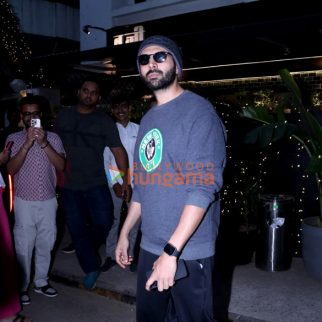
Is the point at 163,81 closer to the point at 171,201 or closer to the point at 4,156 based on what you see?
the point at 171,201

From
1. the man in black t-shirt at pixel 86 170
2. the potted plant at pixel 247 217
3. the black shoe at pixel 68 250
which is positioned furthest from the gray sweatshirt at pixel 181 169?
the black shoe at pixel 68 250

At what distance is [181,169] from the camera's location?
2402 mm

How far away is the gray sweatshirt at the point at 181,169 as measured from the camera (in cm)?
233

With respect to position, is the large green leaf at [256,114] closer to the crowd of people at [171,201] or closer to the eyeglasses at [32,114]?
the eyeglasses at [32,114]

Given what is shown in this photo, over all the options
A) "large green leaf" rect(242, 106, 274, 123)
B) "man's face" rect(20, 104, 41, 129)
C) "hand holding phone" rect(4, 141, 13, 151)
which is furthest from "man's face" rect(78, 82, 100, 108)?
"large green leaf" rect(242, 106, 274, 123)

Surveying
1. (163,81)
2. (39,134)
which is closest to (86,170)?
(39,134)

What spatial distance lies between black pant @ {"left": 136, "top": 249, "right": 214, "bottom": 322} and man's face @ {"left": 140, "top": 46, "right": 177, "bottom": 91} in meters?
0.94

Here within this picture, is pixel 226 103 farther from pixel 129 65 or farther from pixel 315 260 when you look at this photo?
pixel 129 65

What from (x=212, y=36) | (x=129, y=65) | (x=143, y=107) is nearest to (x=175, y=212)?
(x=143, y=107)

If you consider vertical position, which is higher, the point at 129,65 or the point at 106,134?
the point at 129,65

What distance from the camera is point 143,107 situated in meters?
7.28

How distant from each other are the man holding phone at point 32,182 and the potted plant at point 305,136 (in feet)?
7.37

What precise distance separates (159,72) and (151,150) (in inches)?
16.6

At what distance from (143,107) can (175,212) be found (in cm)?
498
